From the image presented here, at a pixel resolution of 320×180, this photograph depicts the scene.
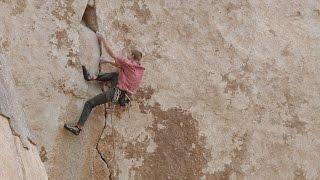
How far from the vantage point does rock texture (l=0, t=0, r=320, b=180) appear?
9.19 m

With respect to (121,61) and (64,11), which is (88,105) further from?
(64,11)

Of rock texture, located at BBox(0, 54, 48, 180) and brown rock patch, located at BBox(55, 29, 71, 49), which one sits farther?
brown rock patch, located at BBox(55, 29, 71, 49)

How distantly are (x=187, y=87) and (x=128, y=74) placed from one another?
42.8 inches

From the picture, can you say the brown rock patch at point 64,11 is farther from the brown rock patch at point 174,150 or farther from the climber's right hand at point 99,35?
the brown rock patch at point 174,150

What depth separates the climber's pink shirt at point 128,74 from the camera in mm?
9086

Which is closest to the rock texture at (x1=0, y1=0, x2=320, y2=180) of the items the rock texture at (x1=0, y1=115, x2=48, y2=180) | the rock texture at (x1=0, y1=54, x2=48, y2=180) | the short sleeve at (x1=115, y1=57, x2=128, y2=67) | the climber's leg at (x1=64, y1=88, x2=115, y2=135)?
the climber's leg at (x1=64, y1=88, x2=115, y2=135)

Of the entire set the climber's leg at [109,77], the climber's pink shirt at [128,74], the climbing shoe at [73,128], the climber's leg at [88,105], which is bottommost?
the climbing shoe at [73,128]

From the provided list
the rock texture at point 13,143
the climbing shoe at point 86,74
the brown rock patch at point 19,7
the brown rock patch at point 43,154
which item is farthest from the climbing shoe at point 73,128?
the brown rock patch at point 19,7

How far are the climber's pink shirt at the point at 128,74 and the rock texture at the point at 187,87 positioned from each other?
0.40 m

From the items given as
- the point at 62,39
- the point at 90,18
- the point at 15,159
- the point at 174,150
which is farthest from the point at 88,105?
the point at 15,159

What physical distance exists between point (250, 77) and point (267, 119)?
0.70 metres

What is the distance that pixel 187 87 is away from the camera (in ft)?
32.1

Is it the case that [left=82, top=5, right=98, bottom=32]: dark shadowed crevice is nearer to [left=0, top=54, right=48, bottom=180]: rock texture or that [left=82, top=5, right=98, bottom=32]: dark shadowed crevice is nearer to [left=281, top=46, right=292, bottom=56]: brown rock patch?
[left=0, top=54, right=48, bottom=180]: rock texture

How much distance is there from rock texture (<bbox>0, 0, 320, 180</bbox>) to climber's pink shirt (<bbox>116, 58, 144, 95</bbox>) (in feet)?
1.32
